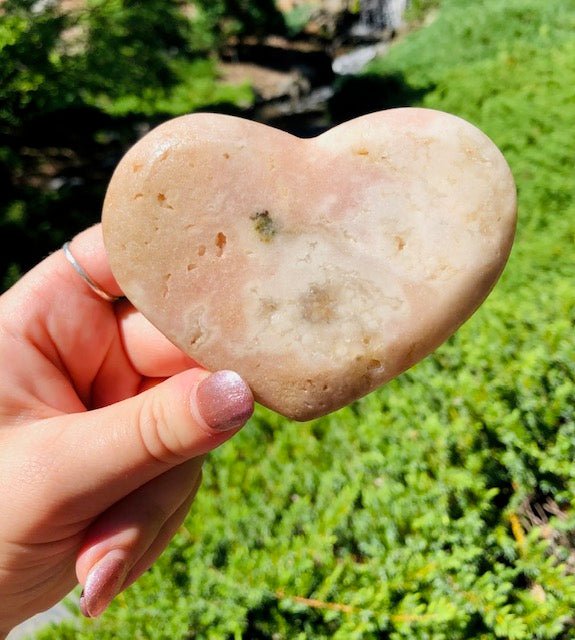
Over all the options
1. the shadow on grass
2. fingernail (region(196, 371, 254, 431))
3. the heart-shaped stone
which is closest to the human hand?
fingernail (region(196, 371, 254, 431))

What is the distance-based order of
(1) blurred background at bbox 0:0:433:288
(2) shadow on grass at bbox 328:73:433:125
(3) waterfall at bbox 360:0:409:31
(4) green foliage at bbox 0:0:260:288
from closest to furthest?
(4) green foliage at bbox 0:0:260:288 → (1) blurred background at bbox 0:0:433:288 → (2) shadow on grass at bbox 328:73:433:125 → (3) waterfall at bbox 360:0:409:31

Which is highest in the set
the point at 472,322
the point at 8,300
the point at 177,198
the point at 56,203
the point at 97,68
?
the point at 177,198

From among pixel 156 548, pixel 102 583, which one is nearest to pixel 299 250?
pixel 102 583

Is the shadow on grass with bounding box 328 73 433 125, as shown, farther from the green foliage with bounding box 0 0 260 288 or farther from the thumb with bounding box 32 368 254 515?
the thumb with bounding box 32 368 254 515

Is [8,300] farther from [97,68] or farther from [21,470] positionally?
[97,68]

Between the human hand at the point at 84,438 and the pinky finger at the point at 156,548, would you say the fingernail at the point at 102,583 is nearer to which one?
the human hand at the point at 84,438

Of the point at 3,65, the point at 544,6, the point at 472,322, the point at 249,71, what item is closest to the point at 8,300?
the point at 472,322

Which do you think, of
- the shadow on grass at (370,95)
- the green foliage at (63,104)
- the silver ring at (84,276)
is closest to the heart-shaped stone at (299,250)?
the silver ring at (84,276)

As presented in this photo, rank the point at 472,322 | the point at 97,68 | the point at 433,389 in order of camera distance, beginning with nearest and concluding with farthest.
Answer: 1. the point at 433,389
2. the point at 472,322
3. the point at 97,68
